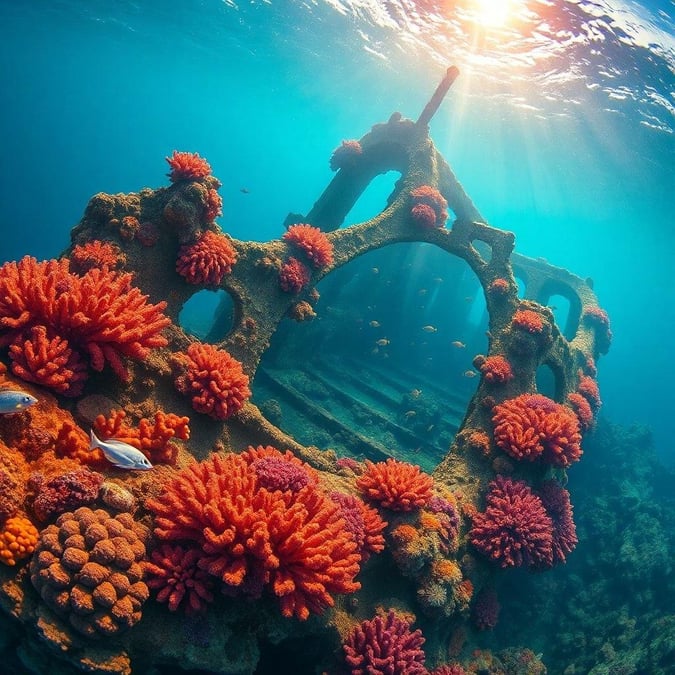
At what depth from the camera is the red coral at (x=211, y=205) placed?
800cm

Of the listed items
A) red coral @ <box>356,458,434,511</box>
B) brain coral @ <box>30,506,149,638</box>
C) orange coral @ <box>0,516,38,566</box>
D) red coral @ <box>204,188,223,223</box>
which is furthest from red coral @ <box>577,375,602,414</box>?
orange coral @ <box>0,516,38,566</box>

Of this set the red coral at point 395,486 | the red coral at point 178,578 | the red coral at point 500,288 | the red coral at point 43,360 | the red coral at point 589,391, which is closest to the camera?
the red coral at point 178,578

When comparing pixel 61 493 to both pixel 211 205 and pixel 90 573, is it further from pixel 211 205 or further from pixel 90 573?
pixel 211 205

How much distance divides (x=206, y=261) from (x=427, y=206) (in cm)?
758

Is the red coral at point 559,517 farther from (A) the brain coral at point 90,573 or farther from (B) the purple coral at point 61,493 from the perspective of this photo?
(B) the purple coral at point 61,493

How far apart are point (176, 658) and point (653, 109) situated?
2625 cm

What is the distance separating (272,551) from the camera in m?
4.46

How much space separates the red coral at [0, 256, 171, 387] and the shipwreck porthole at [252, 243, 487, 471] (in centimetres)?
795

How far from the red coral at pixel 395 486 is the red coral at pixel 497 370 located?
12.5 ft

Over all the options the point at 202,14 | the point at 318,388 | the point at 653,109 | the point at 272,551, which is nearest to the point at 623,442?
the point at 653,109

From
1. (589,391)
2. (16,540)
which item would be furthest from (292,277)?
(589,391)

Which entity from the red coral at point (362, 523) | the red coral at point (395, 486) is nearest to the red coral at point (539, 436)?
the red coral at point (395, 486)

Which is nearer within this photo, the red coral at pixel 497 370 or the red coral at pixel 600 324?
the red coral at pixel 497 370

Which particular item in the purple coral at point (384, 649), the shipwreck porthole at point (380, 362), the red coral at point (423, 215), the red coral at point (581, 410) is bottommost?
the shipwreck porthole at point (380, 362)
